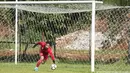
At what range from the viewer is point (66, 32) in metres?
16.8

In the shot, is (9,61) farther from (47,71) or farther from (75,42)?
(47,71)

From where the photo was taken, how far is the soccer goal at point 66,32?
15797 millimetres

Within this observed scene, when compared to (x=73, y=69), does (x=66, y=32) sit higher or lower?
higher

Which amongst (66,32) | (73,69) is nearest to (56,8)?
(66,32)

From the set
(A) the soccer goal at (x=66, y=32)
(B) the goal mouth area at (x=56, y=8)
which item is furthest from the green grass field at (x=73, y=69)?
(B) the goal mouth area at (x=56, y=8)

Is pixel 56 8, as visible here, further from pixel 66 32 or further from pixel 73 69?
pixel 73 69

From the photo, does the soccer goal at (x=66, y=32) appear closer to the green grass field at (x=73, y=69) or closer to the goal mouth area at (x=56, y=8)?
the goal mouth area at (x=56, y=8)

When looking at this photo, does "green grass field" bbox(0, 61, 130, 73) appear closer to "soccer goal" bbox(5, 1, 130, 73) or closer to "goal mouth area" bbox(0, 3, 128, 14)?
"soccer goal" bbox(5, 1, 130, 73)

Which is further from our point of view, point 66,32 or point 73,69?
point 66,32

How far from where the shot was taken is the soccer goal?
15797 mm

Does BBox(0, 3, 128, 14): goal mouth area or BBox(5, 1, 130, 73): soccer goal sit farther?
BBox(5, 1, 130, 73): soccer goal

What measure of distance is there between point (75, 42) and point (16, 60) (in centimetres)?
304

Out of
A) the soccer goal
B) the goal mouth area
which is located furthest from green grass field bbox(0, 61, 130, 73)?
the goal mouth area

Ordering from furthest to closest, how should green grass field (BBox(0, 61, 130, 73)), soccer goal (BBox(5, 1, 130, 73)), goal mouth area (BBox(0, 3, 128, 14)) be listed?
soccer goal (BBox(5, 1, 130, 73)) → goal mouth area (BBox(0, 3, 128, 14)) → green grass field (BBox(0, 61, 130, 73))
